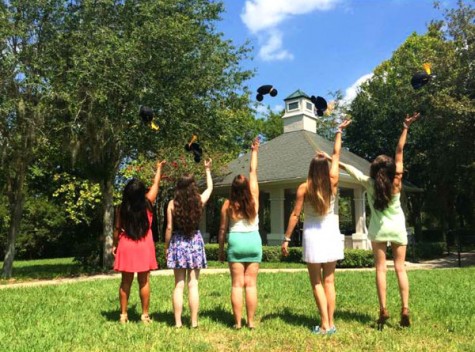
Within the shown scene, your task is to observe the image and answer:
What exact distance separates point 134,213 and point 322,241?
2.07 meters

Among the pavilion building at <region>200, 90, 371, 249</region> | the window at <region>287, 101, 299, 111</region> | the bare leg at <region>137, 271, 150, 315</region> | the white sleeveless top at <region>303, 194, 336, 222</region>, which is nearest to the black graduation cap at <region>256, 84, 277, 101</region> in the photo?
the white sleeveless top at <region>303, 194, 336, 222</region>

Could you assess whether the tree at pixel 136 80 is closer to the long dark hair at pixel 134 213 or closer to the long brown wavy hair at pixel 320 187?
the long dark hair at pixel 134 213

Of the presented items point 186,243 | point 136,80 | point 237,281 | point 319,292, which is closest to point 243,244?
point 237,281

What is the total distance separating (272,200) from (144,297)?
1354 cm

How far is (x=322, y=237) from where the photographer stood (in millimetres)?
4797

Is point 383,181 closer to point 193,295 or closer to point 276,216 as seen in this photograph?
point 193,295

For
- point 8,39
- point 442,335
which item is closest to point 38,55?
point 8,39

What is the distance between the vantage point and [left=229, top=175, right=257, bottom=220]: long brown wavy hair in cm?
495

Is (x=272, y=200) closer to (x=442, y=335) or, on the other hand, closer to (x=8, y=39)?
(x=8, y=39)

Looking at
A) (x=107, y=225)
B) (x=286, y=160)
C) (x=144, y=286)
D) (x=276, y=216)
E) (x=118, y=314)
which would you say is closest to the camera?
(x=144, y=286)

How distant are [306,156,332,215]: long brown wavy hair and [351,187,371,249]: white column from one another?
13.8 m

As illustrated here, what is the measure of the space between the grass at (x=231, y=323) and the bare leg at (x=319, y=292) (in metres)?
0.21

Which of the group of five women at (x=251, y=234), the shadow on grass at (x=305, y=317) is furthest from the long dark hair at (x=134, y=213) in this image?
the shadow on grass at (x=305, y=317)

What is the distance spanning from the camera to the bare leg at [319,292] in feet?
15.6
